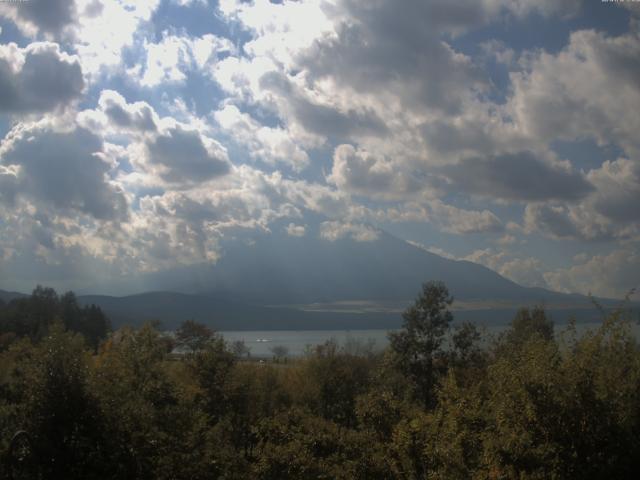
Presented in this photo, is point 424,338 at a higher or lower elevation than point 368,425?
higher

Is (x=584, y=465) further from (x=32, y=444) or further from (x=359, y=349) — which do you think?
(x=359, y=349)

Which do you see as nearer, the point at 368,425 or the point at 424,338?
the point at 368,425

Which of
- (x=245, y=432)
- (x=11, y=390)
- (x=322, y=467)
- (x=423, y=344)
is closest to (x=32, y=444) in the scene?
(x=11, y=390)

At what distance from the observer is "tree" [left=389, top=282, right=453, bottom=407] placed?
40.8m

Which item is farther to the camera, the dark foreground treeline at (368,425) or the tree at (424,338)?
the tree at (424,338)

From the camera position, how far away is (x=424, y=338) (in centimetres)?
4116

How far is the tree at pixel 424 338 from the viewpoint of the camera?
1604 inches

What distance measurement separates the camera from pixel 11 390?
73.0 ft

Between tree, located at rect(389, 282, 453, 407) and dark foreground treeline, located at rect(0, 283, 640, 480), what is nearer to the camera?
dark foreground treeline, located at rect(0, 283, 640, 480)

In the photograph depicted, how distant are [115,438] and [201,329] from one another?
107 metres

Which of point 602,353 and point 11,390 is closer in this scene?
point 602,353

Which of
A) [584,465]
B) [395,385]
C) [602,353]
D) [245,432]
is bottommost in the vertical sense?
[245,432]

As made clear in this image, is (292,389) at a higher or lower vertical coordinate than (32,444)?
lower

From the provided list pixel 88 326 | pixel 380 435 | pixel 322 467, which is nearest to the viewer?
pixel 322 467
